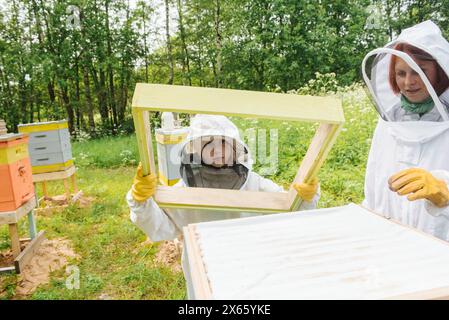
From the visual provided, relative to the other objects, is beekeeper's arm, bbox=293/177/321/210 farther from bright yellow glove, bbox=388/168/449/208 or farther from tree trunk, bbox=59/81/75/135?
tree trunk, bbox=59/81/75/135

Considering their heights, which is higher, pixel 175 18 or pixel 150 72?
pixel 175 18

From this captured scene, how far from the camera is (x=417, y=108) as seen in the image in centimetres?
186

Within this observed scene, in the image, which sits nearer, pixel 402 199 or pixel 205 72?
pixel 402 199

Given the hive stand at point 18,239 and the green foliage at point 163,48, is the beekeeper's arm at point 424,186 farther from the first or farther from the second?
the green foliage at point 163,48

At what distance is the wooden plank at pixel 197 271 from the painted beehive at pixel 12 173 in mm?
3348

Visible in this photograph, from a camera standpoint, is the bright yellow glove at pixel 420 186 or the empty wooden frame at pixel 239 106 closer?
the empty wooden frame at pixel 239 106

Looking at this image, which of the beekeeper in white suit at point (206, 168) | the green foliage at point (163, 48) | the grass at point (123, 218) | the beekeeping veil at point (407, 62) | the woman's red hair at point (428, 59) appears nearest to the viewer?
the beekeeping veil at point (407, 62)

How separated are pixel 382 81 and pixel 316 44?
1359cm

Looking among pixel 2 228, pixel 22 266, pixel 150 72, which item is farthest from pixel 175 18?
pixel 22 266

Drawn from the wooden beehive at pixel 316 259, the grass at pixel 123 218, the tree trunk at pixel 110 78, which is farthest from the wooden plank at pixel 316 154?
the tree trunk at pixel 110 78

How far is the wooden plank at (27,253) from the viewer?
391cm

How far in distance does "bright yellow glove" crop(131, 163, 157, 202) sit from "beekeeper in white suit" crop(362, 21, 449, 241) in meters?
1.13

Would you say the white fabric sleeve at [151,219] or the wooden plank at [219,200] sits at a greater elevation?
the wooden plank at [219,200]
